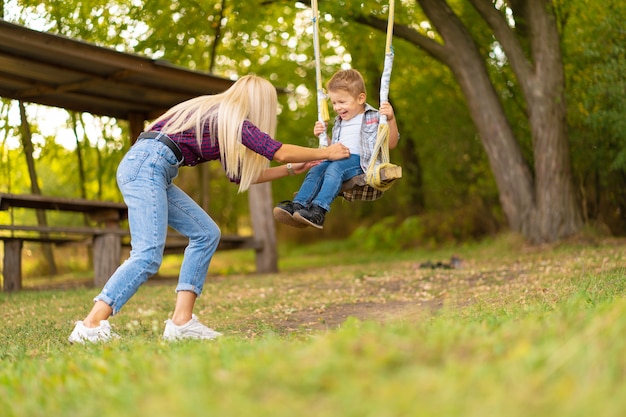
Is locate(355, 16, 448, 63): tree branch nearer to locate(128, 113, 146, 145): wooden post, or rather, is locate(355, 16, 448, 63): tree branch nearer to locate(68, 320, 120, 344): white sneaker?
locate(128, 113, 146, 145): wooden post

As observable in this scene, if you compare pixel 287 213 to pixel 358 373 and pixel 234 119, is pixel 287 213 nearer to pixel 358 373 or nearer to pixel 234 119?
pixel 234 119

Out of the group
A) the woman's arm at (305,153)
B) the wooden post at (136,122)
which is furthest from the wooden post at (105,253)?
the woman's arm at (305,153)

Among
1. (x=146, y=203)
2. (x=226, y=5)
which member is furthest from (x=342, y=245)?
(x=146, y=203)

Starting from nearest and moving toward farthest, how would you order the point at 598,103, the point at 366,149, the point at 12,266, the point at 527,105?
the point at 366,149 < the point at 12,266 < the point at 598,103 < the point at 527,105

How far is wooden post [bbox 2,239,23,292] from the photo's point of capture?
10273 millimetres

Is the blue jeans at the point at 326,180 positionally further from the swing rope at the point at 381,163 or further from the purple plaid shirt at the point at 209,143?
the purple plaid shirt at the point at 209,143

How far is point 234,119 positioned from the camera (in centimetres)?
500

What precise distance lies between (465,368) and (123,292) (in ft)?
9.34

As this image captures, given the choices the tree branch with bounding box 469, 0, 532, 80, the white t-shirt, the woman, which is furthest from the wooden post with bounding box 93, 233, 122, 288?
the tree branch with bounding box 469, 0, 532, 80

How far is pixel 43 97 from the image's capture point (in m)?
11.2

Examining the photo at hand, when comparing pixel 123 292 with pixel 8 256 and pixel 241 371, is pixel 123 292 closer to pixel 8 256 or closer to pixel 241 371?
pixel 241 371

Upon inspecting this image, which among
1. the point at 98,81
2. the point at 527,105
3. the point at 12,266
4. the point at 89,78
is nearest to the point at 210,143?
the point at 98,81

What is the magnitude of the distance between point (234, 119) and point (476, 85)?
8477 mm

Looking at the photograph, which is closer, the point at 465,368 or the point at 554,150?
the point at 465,368
